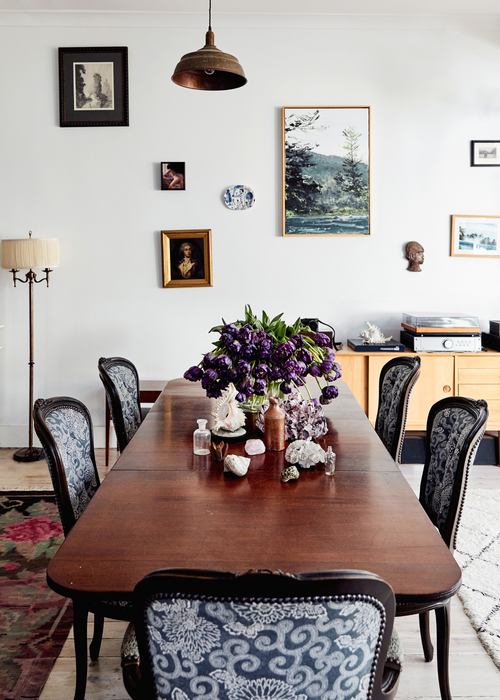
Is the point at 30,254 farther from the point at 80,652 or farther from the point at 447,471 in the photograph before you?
the point at 447,471

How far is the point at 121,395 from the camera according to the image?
9.20ft

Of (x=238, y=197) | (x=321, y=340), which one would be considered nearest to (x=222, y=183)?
(x=238, y=197)

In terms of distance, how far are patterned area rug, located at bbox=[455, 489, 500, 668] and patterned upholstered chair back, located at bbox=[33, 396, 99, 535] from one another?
63.3 inches

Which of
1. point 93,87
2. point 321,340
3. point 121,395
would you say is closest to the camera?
point 321,340

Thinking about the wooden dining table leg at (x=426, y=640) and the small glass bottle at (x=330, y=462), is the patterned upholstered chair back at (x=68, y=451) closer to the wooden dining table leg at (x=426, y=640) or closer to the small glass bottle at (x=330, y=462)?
the small glass bottle at (x=330, y=462)

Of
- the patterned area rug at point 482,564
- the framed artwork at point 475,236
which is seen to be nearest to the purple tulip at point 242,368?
the patterned area rug at point 482,564

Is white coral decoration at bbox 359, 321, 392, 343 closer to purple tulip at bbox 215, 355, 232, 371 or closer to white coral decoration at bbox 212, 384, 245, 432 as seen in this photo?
white coral decoration at bbox 212, 384, 245, 432

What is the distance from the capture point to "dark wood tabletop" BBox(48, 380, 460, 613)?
1271 mm

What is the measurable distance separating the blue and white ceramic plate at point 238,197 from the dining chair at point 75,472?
2.54 metres

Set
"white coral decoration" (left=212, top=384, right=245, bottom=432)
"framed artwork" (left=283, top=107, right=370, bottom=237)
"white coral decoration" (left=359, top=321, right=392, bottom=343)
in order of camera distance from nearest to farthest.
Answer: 1. "white coral decoration" (left=212, top=384, right=245, bottom=432)
2. "white coral decoration" (left=359, top=321, right=392, bottom=343)
3. "framed artwork" (left=283, top=107, right=370, bottom=237)

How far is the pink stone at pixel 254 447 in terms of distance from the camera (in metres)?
2.05

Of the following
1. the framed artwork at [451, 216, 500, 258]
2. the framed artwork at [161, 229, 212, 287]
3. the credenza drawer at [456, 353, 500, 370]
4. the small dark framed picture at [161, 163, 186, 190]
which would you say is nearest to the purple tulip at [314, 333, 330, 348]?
the credenza drawer at [456, 353, 500, 370]

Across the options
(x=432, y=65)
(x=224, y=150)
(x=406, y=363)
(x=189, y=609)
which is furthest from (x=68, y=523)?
(x=432, y=65)

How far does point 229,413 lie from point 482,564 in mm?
1513
